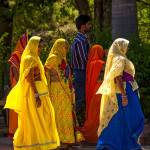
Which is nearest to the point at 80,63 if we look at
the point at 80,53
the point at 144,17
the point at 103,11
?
the point at 80,53

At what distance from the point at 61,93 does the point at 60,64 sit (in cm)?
49

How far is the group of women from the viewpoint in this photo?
23.6ft

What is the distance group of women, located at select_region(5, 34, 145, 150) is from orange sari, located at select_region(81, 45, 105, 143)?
36 cm

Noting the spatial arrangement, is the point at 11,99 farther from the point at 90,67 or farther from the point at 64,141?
the point at 90,67

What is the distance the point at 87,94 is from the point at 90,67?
0.52m

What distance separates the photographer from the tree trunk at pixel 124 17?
12.0 meters

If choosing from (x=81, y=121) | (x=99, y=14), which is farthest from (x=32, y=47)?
(x=99, y=14)

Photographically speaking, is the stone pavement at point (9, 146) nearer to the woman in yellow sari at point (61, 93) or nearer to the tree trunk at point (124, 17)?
the woman in yellow sari at point (61, 93)

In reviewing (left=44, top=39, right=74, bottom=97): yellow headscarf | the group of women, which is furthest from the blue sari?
(left=44, top=39, right=74, bottom=97): yellow headscarf

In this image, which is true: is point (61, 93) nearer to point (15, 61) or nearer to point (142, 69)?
point (15, 61)

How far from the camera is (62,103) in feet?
26.5

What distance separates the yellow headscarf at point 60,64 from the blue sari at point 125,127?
1.21 meters

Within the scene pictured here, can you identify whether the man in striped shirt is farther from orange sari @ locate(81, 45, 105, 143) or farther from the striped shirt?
orange sari @ locate(81, 45, 105, 143)

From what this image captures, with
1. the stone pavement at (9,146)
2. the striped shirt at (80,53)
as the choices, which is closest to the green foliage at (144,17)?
the striped shirt at (80,53)
